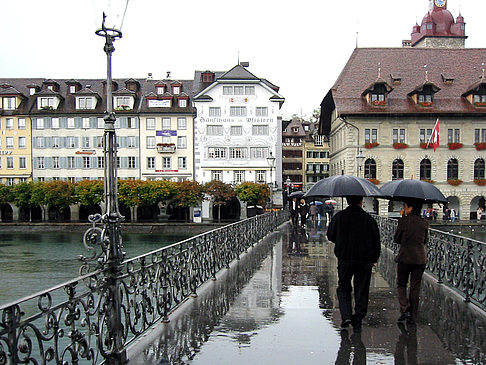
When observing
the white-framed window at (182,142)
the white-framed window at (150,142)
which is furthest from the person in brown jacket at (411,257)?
the white-framed window at (150,142)

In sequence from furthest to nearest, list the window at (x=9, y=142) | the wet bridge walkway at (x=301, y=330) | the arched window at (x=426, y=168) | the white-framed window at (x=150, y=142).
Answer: the window at (x=9, y=142) < the white-framed window at (x=150, y=142) < the arched window at (x=426, y=168) < the wet bridge walkway at (x=301, y=330)

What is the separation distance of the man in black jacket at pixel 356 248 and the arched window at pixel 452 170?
48215 mm

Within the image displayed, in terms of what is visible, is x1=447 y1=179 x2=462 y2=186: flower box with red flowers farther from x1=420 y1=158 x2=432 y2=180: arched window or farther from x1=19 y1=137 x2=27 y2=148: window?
x1=19 y1=137 x2=27 y2=148: window

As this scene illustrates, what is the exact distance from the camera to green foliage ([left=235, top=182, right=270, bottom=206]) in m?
53.5

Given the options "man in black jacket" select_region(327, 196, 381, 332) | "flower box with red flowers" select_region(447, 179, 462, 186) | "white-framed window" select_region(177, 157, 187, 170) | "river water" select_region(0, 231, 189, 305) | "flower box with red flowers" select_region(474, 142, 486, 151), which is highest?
"flower box with red flowers" select_region(474, 142, 486, 151)

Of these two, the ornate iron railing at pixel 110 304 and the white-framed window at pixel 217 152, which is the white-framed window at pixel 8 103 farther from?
the ornate iron railing at pixel 110 304

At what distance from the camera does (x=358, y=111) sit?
51.1 m

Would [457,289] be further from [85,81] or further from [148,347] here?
[85,81]

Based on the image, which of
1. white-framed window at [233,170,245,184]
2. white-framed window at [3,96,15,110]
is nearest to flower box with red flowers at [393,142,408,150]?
white-framed window at [233,170,245,184]

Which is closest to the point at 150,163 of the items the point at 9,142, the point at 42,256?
the point at 9,142

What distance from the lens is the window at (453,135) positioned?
5166 centimetres

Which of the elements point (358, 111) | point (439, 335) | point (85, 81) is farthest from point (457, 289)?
point (85, 81)

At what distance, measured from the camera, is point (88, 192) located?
178 ft

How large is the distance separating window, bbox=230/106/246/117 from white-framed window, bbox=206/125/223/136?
199 centimetres
